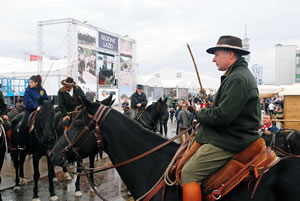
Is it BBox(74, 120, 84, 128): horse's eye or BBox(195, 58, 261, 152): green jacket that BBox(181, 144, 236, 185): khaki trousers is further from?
BBox(74, 120, 84, 128): horse's eye

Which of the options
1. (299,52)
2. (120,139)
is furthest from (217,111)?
(299,52)

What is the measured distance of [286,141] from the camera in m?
6.00

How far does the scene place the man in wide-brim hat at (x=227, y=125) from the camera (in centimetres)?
237

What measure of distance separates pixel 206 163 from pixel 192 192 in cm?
31

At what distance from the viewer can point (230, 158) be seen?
8.29 ft

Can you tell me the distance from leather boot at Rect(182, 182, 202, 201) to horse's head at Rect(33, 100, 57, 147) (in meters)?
4.60

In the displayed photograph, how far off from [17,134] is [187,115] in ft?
27.2

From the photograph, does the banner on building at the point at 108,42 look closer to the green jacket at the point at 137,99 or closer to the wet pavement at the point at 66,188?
the green jacket at the point at 137,99

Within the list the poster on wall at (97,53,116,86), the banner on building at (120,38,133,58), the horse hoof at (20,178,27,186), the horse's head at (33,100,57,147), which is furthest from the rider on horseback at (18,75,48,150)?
the banner on building at (120,38,133,58)

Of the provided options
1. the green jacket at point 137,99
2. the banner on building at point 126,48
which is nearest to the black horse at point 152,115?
the green jacket at point 137,99

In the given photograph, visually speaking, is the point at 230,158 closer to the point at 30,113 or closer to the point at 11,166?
the point at 30,113

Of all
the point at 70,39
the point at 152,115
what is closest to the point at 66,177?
the point at 152,115

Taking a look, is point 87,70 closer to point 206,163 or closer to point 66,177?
point 66,177

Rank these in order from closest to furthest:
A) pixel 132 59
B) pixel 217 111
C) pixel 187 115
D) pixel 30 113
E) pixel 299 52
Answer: pixel 217 111, pixel 30 113, pixel 187 115, pixel 132 59, pixel 299 52
